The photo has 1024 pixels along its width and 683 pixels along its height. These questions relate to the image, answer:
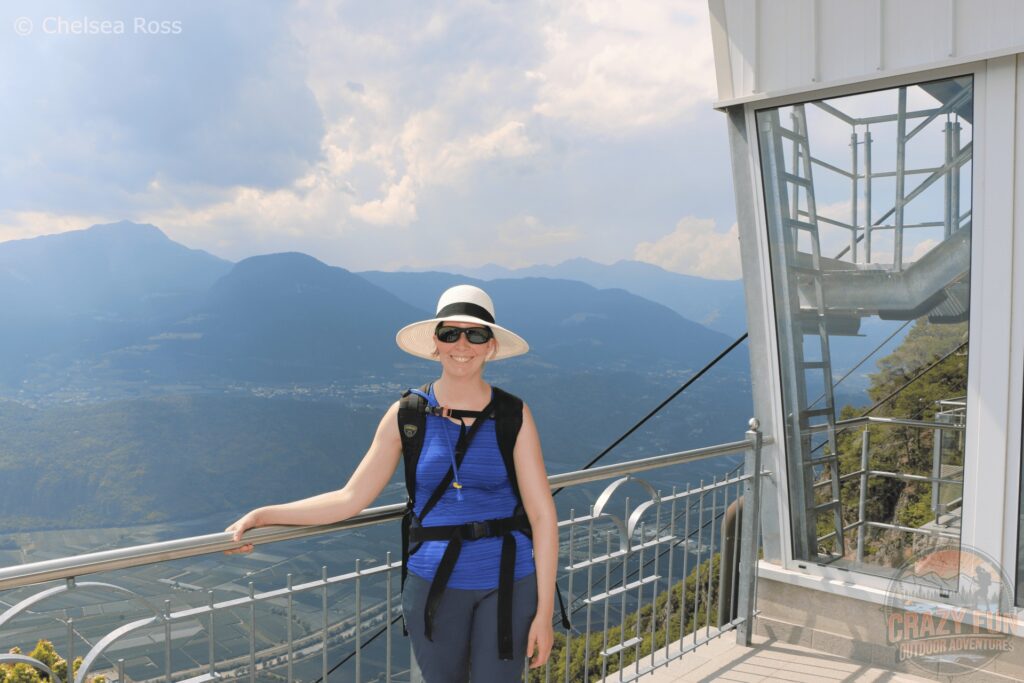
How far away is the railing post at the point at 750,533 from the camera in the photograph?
4.07m

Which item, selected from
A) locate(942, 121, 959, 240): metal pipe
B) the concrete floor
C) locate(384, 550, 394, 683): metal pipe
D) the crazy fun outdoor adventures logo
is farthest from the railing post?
locate(384, 550, 394, 683): metal pipe

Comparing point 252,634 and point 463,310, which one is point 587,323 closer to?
point 463,310

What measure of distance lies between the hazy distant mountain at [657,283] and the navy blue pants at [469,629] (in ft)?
379

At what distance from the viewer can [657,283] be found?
145 metres

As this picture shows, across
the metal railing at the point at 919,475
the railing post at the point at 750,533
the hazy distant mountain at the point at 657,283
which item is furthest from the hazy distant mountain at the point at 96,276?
the metal railing at the point at 919,475

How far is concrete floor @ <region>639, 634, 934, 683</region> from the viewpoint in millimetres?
3680

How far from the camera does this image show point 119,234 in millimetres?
119000

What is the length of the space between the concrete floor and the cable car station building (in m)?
0.09

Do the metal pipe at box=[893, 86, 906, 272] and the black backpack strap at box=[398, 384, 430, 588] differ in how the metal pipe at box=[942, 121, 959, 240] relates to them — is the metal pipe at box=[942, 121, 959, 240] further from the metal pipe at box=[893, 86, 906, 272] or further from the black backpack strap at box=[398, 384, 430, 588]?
the black backpack strap at box=[398, 384, 430, 588]

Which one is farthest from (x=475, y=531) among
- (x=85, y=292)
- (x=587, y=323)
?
(x=85, y=292)

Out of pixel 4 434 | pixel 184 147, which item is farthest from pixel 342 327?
pixel 4 434

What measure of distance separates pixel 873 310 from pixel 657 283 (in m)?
144

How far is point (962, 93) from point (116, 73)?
10669cm

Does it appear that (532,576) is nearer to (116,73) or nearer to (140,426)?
(140,426)
